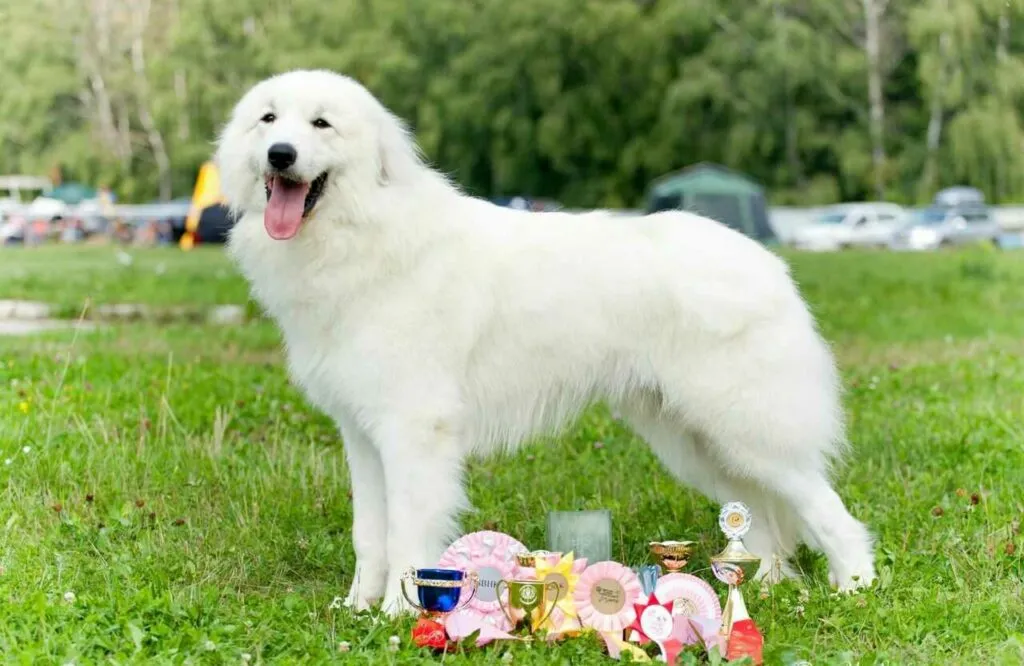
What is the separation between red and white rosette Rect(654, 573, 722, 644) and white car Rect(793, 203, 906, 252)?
25478 millimetres

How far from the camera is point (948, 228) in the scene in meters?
26.4

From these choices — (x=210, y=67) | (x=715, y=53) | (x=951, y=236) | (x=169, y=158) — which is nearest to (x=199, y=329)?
(x=210, y=67)

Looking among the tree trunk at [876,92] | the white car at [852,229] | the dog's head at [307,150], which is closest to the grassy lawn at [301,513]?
the dog's head at [307,150]

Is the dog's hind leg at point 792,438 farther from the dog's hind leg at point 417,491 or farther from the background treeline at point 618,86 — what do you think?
the background treeline at point 618,86

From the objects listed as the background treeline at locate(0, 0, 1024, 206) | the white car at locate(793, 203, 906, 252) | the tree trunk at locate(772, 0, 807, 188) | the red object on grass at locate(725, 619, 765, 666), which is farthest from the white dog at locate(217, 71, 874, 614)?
the tree trunk at locate(772, 0, 807, 188)

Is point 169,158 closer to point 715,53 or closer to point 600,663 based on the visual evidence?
point 715,53

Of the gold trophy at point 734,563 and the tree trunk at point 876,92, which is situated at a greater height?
the gold trophy at point 734,563

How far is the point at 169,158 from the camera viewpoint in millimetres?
26625

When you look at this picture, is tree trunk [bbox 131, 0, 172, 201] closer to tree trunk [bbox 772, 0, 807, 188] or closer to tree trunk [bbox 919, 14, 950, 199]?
tree trunk [bbox 772, 0, 807, 188]

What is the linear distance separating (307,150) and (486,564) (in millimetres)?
1366

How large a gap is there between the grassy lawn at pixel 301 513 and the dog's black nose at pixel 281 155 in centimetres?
134

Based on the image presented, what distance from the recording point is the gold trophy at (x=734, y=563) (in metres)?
3.12

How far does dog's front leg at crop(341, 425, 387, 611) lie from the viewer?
3.62m

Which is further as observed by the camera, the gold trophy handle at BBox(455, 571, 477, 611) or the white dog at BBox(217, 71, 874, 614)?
the white dog at BBox(217, 71, 874, 614)
